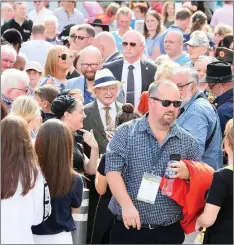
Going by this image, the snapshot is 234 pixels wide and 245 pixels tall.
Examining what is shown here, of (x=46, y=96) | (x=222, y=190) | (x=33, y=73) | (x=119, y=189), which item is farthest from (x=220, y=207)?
(x=33, y=73)

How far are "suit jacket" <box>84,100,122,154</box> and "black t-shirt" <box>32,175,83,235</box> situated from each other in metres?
1.68

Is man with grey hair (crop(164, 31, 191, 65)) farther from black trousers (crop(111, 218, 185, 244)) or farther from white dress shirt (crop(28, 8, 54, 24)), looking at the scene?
black trousers (crop(111, 218, 185, 244))

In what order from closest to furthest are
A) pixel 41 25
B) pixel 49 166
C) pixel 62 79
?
pixel 49 166, pixel 62 79, pixel 41 25

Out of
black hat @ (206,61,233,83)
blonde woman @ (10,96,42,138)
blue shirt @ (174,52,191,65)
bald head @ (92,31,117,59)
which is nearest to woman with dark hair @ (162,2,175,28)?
blue shirt @ (174,52,191,65)

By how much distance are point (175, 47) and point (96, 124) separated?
3.67 meters

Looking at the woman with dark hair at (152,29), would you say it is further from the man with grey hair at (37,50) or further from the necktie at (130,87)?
the necktie at (130,87)

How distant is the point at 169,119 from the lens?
6215 mm

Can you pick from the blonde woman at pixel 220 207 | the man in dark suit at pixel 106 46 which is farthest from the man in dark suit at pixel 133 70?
the blonde woman at pixel 220 207

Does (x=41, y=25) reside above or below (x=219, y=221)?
above

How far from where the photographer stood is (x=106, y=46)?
36.2ft

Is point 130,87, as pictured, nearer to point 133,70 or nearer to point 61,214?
point 133,70

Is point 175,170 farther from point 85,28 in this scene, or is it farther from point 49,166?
point 85,28

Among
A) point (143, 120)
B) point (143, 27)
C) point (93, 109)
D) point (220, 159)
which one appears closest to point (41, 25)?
point (143, 27)

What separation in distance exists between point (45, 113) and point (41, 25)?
469cm
